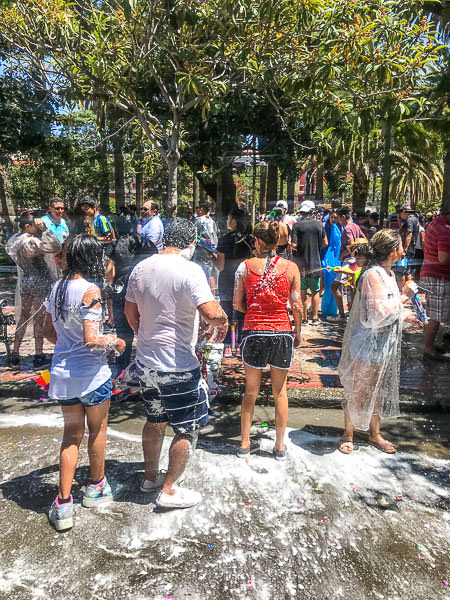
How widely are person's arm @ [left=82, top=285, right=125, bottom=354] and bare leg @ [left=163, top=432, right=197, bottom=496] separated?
0.67m

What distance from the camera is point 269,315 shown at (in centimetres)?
352

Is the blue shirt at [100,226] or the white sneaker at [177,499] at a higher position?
the blue shirt at [100,226]

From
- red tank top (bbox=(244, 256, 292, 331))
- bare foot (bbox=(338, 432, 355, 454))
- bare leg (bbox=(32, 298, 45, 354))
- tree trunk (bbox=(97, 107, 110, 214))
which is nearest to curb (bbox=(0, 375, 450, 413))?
bare leg (bbox=(32, 298, 45, 354))

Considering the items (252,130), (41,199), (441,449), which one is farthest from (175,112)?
(41,199)

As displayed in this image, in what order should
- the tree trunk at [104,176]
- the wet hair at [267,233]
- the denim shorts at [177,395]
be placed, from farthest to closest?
1. the tree trunk at [104,176]
2. the wet hair at [267,233]
3. the denim shorts at [177,395]

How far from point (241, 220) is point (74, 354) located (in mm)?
3163

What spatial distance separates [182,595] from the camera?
2.33m

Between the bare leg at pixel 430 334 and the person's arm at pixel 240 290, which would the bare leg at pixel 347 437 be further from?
the bare leg at pixel 430 334

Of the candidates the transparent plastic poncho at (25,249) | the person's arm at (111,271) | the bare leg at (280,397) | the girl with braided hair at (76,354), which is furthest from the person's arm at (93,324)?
the transparent plastic poncho at (25,249)

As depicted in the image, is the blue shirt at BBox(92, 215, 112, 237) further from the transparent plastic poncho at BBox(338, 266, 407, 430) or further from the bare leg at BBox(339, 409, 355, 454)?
the bare leg at BBox(339, 409, 355, 454)

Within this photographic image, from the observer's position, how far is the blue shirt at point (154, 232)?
17.3 ft

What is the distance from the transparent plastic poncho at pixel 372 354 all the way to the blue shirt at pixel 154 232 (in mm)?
2415

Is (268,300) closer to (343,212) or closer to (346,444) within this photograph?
(346,444)

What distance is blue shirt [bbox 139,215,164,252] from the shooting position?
17.3ft
